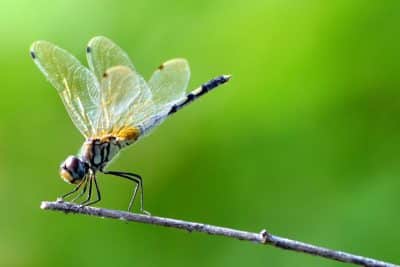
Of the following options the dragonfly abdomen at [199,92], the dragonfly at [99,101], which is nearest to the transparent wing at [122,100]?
the dragonfly at [99,101]

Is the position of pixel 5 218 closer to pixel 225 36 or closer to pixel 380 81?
pixel 225 36

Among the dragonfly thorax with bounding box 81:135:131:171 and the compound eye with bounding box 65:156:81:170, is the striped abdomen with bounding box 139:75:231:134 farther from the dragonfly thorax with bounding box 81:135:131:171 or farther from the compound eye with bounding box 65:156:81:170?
the compound eye with bounding box 65:156:81:170

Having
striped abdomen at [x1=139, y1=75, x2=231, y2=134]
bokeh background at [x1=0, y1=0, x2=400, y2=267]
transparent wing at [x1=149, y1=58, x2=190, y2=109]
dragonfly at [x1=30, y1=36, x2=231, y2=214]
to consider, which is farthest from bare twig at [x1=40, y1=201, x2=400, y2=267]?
bokeh background at [x1=0, y1=0, x2=400, y2=267]

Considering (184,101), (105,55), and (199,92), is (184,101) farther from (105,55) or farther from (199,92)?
(105,55)

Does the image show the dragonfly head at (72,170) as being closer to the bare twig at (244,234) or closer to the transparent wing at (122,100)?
the transparent wing at (122,100)

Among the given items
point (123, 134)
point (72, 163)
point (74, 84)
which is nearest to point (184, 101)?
point (123, 134)
